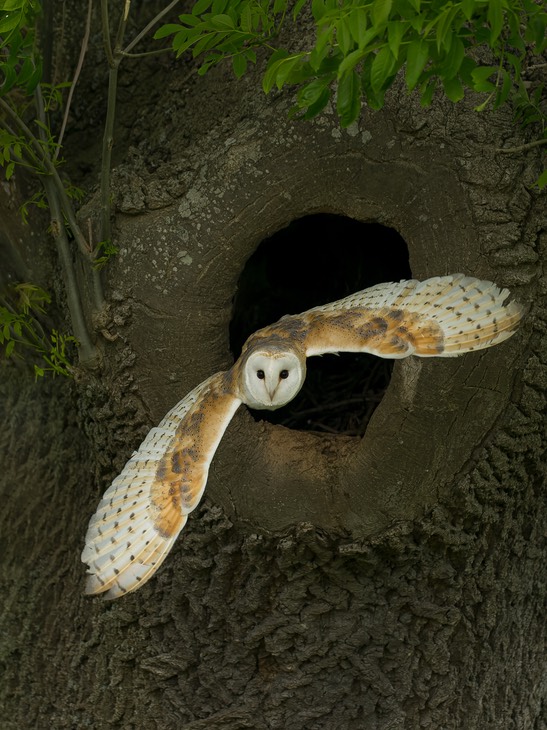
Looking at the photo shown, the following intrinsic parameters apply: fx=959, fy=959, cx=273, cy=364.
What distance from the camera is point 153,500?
1.90 metres

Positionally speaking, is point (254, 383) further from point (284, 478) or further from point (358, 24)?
point (358, 24)

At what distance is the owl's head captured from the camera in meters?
2.01

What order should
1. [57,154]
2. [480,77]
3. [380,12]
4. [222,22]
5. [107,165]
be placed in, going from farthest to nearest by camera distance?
[57,154]
[107,165]
[222,22]
[480,77]
[380,12]

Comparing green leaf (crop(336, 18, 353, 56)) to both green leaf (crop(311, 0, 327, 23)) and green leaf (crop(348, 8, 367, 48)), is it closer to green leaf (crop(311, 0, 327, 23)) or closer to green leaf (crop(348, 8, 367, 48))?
green leaf (crop(348, 8, 367, 48))

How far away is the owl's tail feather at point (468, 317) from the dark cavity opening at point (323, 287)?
0.98m

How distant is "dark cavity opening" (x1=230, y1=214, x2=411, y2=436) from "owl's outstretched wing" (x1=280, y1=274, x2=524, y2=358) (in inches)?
34.5

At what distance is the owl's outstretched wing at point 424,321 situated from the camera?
185 cm

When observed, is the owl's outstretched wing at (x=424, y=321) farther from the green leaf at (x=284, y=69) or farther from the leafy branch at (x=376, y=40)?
the green leaf at (x=284, y=69)

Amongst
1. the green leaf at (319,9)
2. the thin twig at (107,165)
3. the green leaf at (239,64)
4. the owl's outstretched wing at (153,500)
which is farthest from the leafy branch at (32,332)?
the green leaf at (319,9)

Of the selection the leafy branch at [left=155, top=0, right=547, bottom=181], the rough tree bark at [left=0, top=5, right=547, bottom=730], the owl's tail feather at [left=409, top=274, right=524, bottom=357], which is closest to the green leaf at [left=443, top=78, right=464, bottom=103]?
the leafy branch at [left=155, top=0, right=547, bottom=181]

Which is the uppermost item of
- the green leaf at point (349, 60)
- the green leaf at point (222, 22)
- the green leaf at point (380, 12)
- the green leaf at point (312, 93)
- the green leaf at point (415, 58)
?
the green leaf at point (380, 12)

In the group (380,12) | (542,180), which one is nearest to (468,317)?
(542,180)

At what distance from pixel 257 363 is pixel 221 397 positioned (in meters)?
0.10

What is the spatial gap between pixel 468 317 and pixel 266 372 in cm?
44
